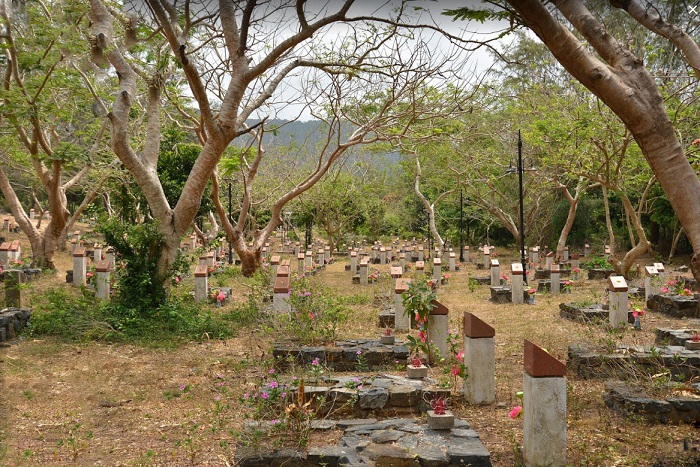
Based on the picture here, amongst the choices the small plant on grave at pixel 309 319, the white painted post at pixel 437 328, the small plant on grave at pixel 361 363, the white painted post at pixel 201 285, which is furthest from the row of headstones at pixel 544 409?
the white painted post at pixel 201 285

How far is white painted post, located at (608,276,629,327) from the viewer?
9.34 m

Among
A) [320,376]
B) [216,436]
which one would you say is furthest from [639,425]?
[216,436]

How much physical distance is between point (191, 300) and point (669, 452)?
9.38 m

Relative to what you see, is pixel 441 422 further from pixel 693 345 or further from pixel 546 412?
pixel 693 345

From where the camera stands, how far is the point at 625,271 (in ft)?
51.5

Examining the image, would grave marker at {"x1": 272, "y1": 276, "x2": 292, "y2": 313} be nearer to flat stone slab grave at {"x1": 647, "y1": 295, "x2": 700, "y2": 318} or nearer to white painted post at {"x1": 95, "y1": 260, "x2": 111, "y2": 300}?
white painted post at {"x1": 95, "y1": 260, "x2": 111, "y2": 300}

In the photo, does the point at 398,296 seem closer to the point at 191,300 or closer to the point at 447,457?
the point at 191,300

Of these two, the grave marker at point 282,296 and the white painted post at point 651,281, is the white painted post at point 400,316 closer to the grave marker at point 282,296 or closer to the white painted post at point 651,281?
the grave marker at point 282,296

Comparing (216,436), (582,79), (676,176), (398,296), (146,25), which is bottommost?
(216,436)

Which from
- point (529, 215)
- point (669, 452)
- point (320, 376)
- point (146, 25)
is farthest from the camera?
point (529, 215)

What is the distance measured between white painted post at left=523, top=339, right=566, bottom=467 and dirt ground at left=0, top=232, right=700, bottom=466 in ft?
0.73

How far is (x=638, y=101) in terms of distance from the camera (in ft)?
12.5

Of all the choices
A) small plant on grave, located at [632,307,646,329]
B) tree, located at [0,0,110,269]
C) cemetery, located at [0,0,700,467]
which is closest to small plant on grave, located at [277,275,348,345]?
cemetery, located at [0,0,700,467]

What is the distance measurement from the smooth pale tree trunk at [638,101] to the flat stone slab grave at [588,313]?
6.01m
